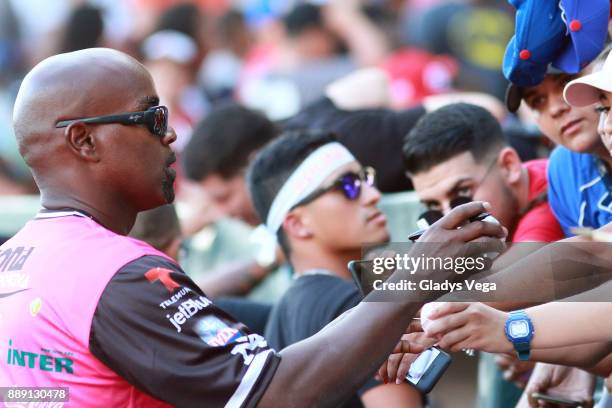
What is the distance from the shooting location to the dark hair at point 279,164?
17.5ft

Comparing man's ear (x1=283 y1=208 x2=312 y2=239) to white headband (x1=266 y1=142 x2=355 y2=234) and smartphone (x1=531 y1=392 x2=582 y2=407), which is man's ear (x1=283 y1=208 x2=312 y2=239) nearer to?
white headband (x1=266 y1=142 x2=355 y2=234)

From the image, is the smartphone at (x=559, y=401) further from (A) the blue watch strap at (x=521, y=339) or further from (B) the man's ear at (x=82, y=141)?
Answer: (B) the man's ear at (x=82, y=141)

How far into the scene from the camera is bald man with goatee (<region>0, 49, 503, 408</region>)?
3.17 meters

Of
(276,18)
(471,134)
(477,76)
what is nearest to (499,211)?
(471,134)

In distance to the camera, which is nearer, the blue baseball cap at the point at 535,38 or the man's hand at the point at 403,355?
the man's hand at the point at 403,355

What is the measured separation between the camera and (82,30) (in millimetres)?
10727

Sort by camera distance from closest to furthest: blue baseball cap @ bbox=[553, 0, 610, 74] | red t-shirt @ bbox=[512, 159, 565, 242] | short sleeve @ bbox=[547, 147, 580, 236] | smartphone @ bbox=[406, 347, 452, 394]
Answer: smartphone @ bbox=[406, 347, 452, 394] → blue baseball cap @ bbox=[553, 0, 610, 74] → short sleeve @ bbox=[547, 147, 580, 236] → red t-shirt @ bbox=[512, 159, 565, 242]

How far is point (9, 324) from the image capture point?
3.36 meters

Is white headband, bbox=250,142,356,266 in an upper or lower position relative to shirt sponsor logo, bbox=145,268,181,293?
lower

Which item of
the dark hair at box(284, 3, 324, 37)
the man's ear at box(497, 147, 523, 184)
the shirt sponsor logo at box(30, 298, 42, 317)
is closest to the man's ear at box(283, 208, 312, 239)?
the man's ear at box(497, 147, 523, 184)

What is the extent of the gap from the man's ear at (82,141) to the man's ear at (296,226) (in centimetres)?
185

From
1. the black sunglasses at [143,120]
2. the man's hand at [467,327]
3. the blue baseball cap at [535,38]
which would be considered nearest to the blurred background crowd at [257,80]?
the blue baseball cap at [535,38]

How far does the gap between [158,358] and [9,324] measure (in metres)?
0.52

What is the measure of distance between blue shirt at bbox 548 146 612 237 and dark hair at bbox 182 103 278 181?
265cm
